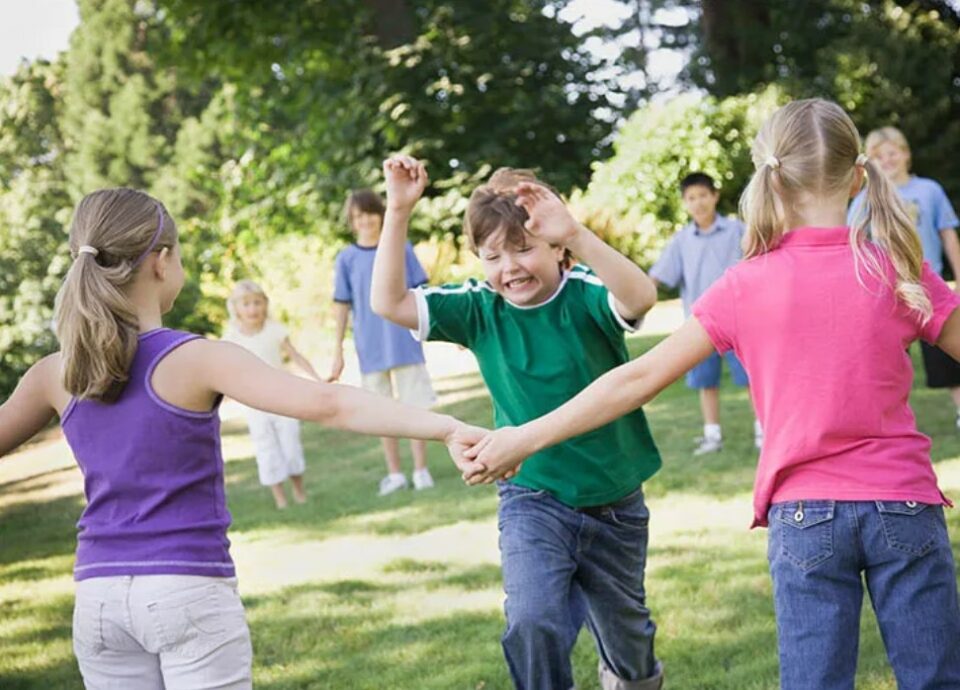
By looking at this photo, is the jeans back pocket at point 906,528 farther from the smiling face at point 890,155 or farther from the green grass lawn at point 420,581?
the smiling face at point 890,155

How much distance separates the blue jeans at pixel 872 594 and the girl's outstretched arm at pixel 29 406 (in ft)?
5.70

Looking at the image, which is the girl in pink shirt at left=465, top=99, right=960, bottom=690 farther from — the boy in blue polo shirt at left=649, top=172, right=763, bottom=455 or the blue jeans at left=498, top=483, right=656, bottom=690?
the boy in blue polo shirt at left=649, top=172, right=763, bottom=455

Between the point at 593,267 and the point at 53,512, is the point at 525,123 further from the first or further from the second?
the point at 593,267

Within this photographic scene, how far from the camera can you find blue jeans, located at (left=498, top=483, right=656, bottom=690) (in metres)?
3.48

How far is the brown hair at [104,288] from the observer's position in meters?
2.87

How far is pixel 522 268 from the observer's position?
3.78 m

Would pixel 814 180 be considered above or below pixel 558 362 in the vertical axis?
above

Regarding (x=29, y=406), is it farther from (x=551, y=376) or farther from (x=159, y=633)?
(x=551, y=376)

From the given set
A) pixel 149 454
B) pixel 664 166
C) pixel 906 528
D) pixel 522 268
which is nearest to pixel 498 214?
pixel 522 268

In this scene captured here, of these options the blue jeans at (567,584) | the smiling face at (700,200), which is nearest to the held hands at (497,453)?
the blue jeans at (567,584)

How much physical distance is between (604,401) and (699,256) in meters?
5.84

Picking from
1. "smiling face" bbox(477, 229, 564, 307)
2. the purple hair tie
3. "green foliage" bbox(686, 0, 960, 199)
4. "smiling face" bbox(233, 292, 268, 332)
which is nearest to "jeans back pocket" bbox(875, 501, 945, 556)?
"smiling face" bbox(477, 229, 564, 307)

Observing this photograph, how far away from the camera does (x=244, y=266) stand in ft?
66.5

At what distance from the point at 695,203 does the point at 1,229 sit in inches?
329
